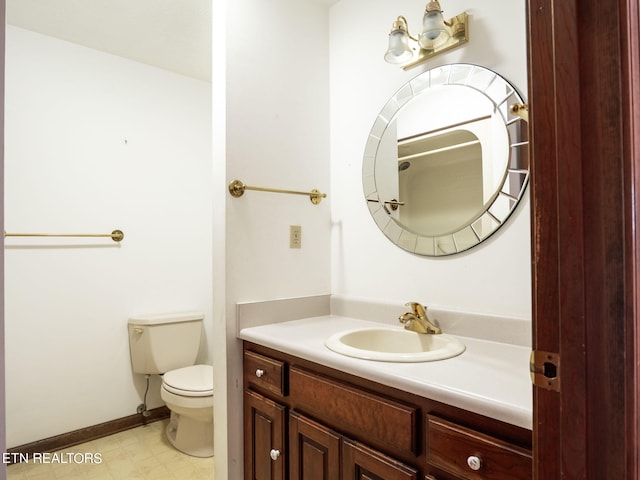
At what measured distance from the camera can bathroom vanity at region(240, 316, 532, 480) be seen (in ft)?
2.63

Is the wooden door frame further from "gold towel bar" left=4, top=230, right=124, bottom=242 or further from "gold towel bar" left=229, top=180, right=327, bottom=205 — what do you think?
"gold towel bar" left=4, top=230, right=124, bottom=242

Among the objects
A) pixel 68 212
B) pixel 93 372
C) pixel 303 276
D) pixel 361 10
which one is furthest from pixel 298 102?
pixel 93 372

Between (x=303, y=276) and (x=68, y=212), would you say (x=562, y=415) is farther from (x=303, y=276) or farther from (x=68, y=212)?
(x=68, y=212)

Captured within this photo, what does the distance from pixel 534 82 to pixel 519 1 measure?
97 cm

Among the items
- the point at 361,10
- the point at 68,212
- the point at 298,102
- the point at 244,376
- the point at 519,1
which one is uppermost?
the point at 361,10

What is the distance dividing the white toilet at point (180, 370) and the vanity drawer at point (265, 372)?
0.64 m

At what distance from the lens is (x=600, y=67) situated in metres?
0.44

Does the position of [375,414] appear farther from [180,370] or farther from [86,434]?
[86,434]

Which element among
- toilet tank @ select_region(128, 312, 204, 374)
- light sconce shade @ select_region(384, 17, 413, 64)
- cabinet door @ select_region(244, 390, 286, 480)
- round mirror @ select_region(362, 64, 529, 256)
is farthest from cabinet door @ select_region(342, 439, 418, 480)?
toilet tank @ select_region(128, 312, 204, 374)

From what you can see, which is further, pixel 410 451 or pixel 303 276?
pixel 303 276

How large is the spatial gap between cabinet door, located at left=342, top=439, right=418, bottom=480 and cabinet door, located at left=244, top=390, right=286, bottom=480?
0.30 metres

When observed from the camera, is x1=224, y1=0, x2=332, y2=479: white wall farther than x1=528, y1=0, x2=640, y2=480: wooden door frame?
Yes

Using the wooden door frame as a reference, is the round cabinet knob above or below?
below

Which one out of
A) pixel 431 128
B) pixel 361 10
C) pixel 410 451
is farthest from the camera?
pixel 361 10
